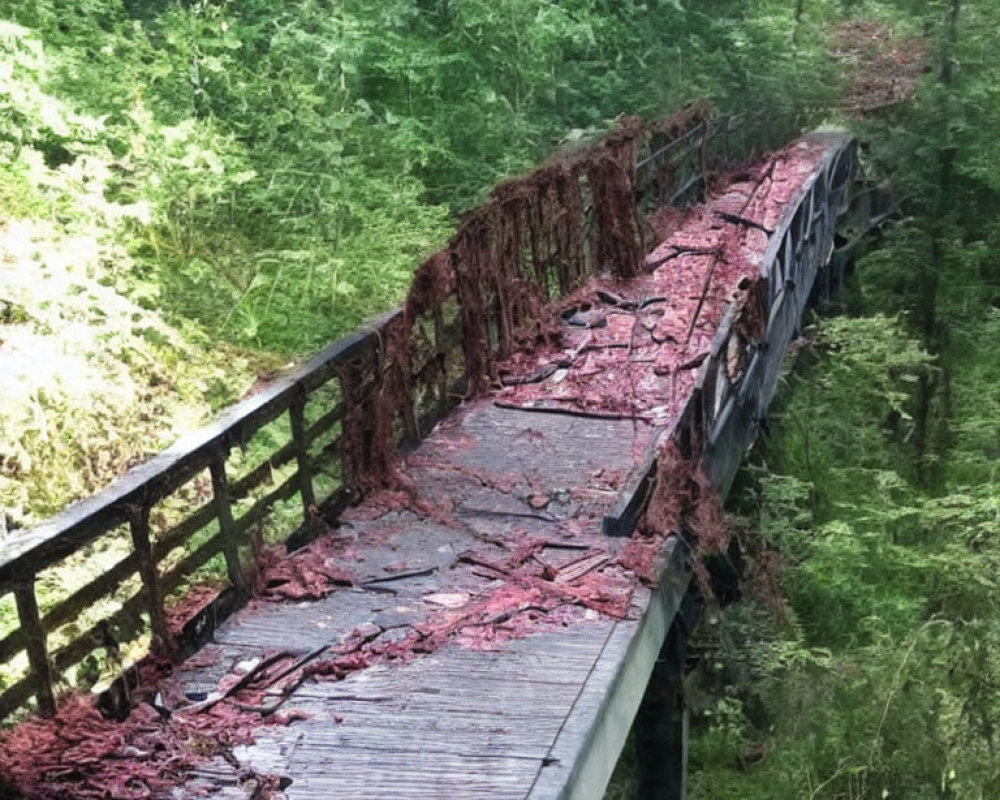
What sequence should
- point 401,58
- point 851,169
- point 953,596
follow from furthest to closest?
point 851,169
point 401,58
point 953,596

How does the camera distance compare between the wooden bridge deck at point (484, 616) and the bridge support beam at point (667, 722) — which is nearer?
the wooden bridge deck at point (484, 616)

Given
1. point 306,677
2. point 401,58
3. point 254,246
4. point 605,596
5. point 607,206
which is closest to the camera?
point 306,677

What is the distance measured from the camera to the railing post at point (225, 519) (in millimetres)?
5918

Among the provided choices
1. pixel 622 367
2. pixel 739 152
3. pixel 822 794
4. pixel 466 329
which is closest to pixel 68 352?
pixel 466 329

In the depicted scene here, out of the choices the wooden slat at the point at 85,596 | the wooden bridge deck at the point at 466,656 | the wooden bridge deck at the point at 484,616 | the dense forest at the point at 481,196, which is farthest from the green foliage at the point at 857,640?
the wooden slat at the point at 85,596

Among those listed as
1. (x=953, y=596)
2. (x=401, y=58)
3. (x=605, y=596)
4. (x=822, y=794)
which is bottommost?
(x=822, y=794)

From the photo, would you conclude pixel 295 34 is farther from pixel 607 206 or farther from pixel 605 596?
pixel 605 596

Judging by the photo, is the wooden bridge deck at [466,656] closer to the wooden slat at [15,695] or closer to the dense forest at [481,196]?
the wooden slat at [15,695]

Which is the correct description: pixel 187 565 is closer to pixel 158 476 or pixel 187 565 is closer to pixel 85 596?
pixel 158 476

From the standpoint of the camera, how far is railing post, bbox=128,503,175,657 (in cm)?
527

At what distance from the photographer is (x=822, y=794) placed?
9.37 meters

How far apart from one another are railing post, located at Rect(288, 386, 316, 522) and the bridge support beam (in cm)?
248

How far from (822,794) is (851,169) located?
12.6 meters

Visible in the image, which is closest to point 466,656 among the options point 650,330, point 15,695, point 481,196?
point 15,695
